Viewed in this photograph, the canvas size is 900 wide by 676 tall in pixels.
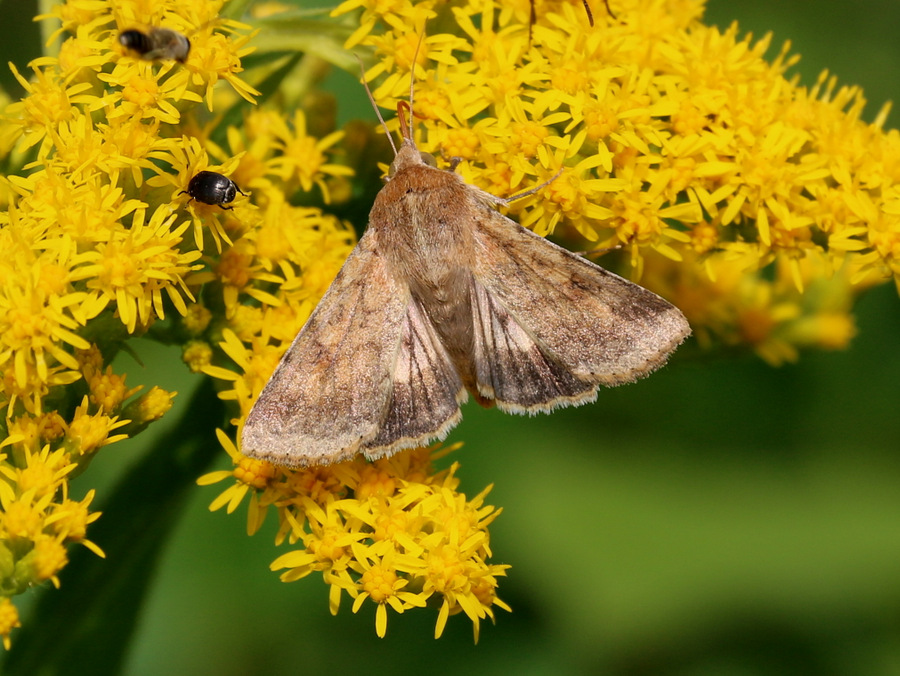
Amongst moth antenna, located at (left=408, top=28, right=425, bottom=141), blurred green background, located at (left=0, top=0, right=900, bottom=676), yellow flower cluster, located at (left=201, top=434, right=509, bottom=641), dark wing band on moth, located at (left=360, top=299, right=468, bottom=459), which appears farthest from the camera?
blurred green background, located at (left=0, top=0, right=900, bottom=676)

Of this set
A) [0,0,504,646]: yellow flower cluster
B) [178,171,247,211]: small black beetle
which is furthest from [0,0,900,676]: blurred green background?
[178,171,247,211]: small black beetle

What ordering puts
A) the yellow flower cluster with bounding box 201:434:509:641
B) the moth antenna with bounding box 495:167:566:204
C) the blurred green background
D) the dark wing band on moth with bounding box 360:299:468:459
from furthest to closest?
the blurred green background
the moth antenna with bounding box 495:167:566:204
the dark wing band on moth with bounding box 360:299:468:459
the yellow flower cluster with bounding box 201:434:509:641

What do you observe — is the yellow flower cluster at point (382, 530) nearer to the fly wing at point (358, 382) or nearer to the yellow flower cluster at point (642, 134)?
the fly wing at point (358, 382)

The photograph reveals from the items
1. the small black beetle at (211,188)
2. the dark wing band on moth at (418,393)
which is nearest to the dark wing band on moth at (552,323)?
the dark wing band on moth at (418,393)

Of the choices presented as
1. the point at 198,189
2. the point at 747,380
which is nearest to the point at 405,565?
the point at 198,189

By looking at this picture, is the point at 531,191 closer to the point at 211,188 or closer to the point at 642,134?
the point at 642,134

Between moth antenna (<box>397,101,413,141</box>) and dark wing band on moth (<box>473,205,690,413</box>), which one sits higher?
moth antenna (<box>397,101,413,141</box>)

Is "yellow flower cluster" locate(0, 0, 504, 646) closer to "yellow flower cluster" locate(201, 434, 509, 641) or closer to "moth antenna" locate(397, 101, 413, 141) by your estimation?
"yellow flower cluster" locate(201, 434, 509, 641)
